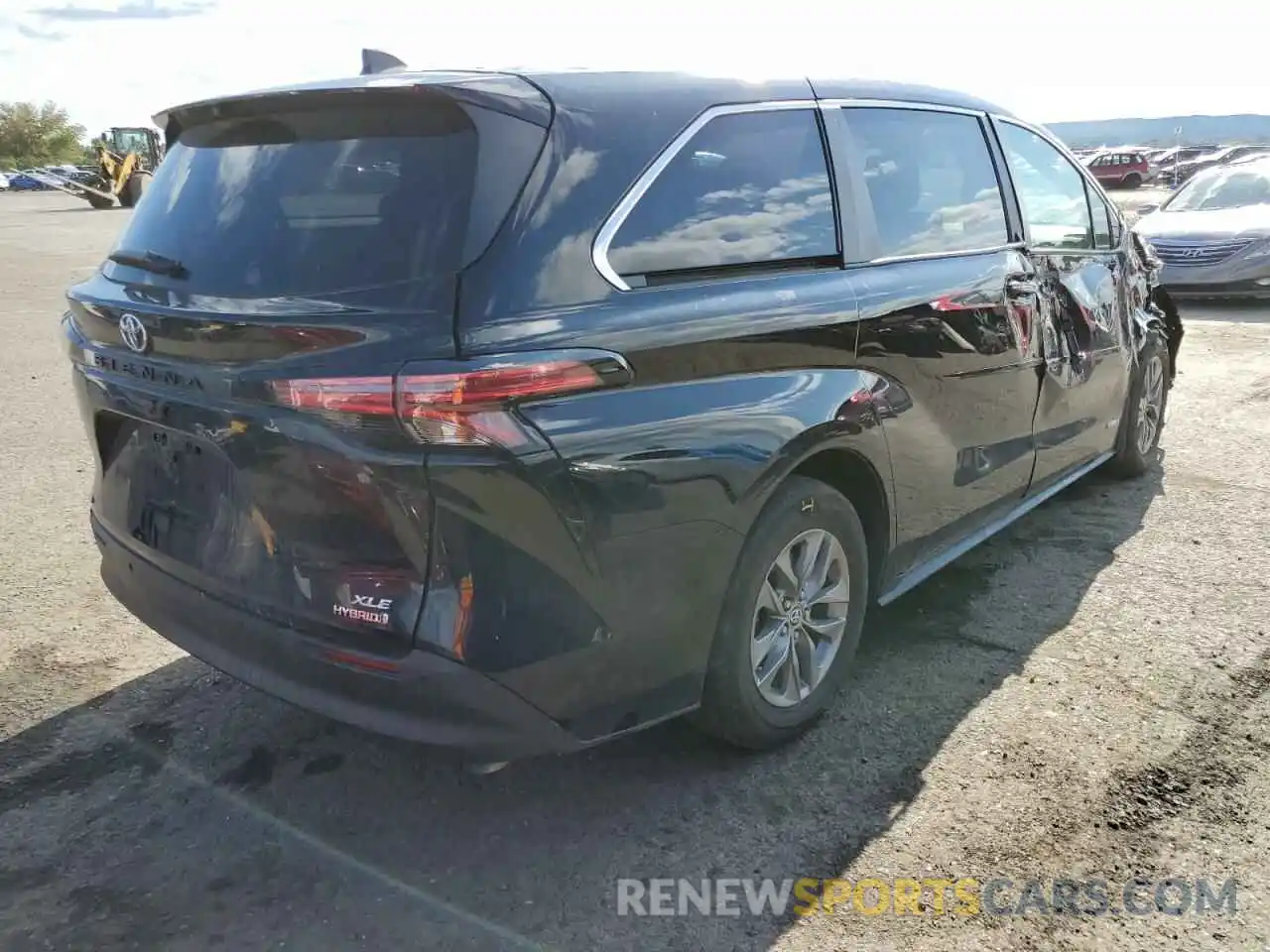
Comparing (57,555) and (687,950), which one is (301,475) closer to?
(687,950)

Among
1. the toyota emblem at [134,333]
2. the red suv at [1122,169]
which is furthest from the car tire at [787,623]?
the red suv at [1122,169]

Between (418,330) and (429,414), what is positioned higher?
(418,330)

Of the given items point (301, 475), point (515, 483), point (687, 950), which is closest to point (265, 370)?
point (301, 475)

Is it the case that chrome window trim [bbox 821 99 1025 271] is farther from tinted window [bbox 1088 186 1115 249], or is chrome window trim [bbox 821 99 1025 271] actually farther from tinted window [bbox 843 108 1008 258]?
tinted window [bbox 1088 186 1115 249]

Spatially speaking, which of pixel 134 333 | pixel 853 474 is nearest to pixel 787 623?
pixel 853 474

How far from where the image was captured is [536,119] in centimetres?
253

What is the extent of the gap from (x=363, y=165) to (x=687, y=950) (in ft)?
6.35

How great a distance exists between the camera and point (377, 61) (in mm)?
3275

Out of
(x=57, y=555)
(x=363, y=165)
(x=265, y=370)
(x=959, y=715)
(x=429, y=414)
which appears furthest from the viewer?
(x=57, y=555)

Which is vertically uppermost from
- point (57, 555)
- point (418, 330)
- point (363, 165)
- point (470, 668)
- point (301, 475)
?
point (363, 165)

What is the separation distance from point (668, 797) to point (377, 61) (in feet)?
7.54

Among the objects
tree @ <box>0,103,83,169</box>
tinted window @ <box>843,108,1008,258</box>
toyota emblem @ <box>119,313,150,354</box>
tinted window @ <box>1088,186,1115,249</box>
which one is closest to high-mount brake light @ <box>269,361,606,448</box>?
toyota emblem @ <box>119,313,150,354</box>

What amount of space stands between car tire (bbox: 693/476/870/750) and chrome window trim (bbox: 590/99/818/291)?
803 mm

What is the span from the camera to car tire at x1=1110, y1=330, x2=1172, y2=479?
5496 mm
